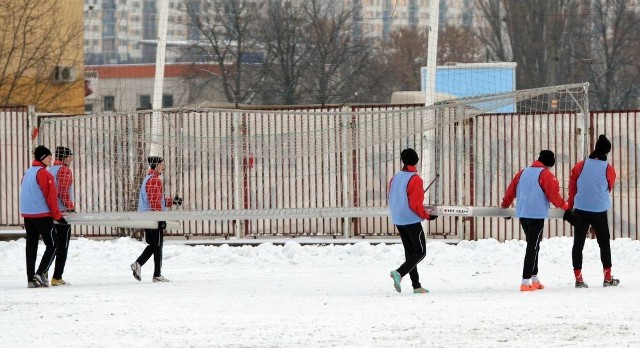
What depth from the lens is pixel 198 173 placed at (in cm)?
2295

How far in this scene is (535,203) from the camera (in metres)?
15.1

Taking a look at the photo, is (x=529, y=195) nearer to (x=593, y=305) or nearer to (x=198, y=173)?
(x=593, y=305)

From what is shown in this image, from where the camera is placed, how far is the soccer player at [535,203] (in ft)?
49.3

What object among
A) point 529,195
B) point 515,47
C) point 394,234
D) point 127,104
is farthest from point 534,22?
point 529,195

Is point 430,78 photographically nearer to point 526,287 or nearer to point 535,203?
point 535,203

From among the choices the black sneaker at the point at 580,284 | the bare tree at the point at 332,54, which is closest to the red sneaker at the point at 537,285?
the black sneaker at the point at 580,284

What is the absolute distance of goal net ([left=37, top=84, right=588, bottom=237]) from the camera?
864 inches

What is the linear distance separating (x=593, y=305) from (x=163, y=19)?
1150 cm

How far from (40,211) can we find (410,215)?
4605 mm

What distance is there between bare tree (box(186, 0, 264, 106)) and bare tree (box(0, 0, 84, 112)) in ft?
48.4

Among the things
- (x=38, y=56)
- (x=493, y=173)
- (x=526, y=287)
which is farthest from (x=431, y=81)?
(x=38, y=56)

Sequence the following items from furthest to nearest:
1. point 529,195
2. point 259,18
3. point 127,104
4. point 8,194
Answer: point 127,104, point 259,18, point 8,194, point 529,195

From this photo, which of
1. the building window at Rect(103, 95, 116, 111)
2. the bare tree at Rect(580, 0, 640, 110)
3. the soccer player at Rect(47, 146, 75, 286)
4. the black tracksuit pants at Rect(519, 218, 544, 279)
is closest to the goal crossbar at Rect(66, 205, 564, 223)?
the soccer player at Rect(47, 146, 75, 286)

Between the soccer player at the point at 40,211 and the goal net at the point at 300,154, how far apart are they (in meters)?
4.33
